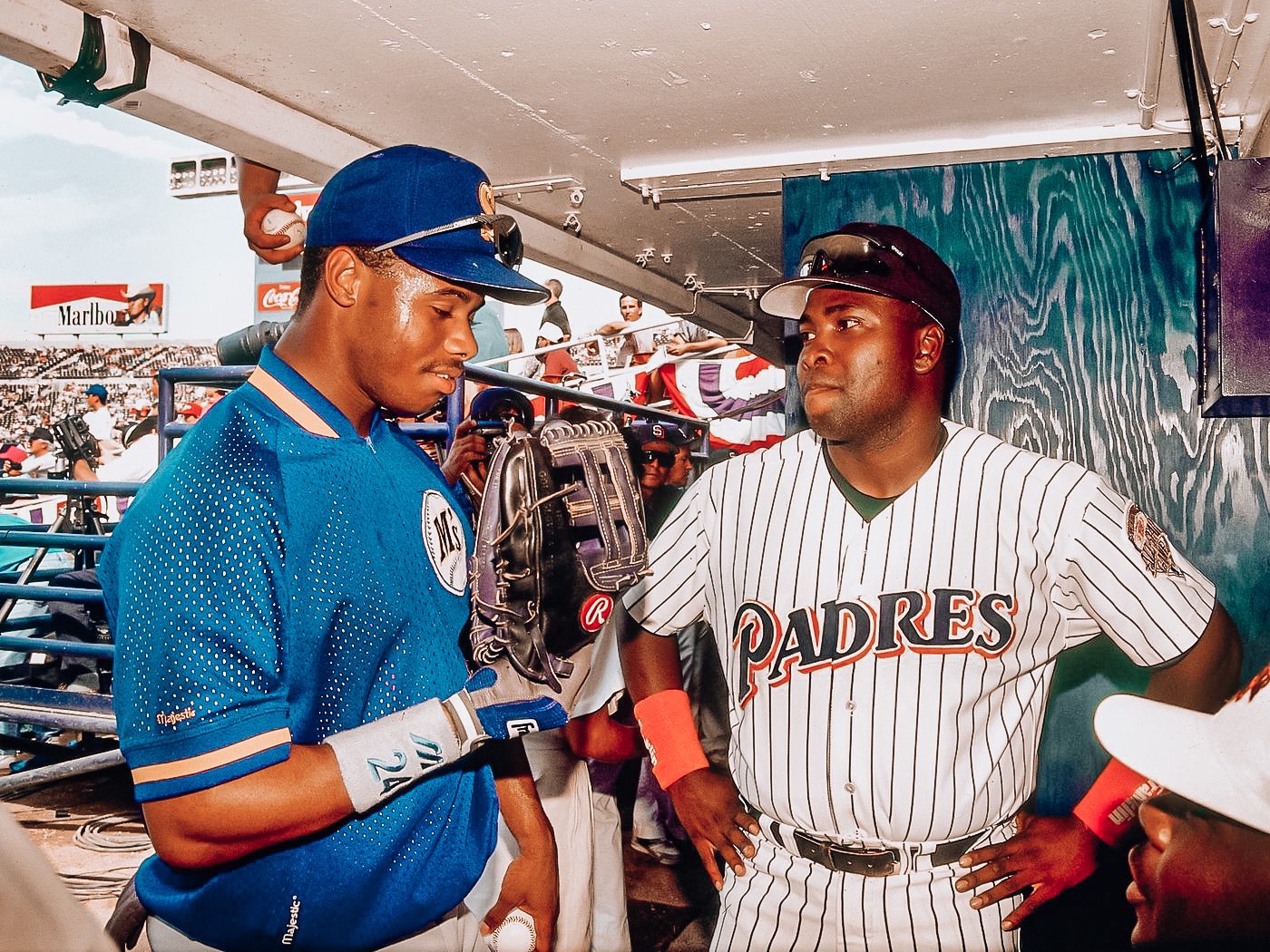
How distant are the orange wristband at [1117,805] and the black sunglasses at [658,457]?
2.59 m

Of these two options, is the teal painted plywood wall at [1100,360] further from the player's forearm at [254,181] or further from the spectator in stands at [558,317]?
the spectator in stands at [558,317]

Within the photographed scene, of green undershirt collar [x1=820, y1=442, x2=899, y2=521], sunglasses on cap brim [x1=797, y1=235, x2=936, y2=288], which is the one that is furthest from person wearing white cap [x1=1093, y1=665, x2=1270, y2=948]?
sunglasses on cap brim [x1=797, y1=235, x2=936, y2=288]

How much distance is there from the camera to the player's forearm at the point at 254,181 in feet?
9.67

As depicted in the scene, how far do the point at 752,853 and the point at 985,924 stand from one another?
54 cm

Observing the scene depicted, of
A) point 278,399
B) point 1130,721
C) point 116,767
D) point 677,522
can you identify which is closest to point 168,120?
point 278,399

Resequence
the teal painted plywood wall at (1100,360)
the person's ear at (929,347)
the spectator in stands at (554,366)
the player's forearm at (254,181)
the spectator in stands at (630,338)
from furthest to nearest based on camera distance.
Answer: the spectator in stands at (630,338)
the spectator in stands at (554,366)
the player's forearm at (254,181)
the teal painted plywood wall at (1100,360)
the person's ear at (929,347)

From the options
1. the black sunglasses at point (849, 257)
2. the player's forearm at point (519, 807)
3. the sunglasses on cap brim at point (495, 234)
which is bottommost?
the player's forearm at point (519, 807)

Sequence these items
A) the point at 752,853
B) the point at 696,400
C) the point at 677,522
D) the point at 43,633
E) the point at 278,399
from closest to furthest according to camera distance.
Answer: the point at 278,399, the point at 752,853, the point at 677,522, the point at 43,633, the point at 696,400

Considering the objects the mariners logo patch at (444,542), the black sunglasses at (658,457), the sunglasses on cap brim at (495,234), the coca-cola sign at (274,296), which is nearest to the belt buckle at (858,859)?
the mariners logo patch at (444,542)

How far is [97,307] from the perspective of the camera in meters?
38.3

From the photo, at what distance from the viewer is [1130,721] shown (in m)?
2.11

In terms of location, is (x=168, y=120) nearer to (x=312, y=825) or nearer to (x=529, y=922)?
(x=312, y=825)

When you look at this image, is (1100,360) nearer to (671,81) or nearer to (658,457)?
(671,81)

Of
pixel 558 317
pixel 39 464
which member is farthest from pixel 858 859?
pixel 39 464
